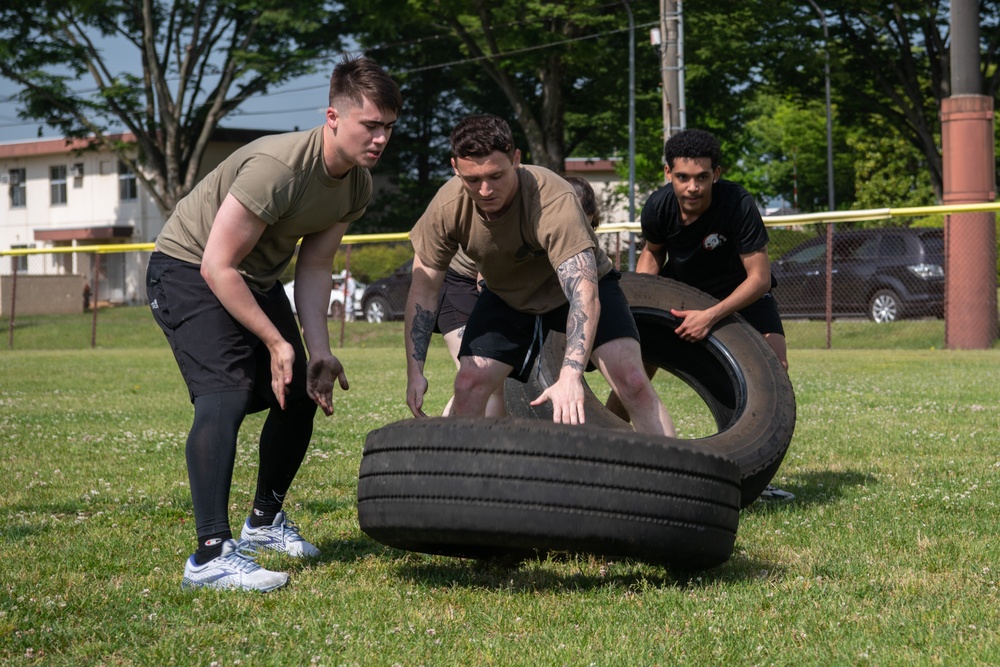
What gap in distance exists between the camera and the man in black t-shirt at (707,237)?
5.83m

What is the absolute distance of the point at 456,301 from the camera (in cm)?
685

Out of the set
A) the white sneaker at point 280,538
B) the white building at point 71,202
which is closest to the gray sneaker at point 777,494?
the white sneaker at point 280,538

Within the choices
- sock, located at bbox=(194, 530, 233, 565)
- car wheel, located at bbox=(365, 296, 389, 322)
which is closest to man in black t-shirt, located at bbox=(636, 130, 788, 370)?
sock, located at bbox=(194, 530, 233, 565)

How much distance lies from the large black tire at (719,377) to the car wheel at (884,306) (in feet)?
41.2

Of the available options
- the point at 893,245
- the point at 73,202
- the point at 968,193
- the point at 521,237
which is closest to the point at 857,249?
the point at 893,245

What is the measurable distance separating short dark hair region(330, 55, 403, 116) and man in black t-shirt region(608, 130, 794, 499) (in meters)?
1.95

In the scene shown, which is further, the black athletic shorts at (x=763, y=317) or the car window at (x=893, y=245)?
the car window at (x=893, y=245)

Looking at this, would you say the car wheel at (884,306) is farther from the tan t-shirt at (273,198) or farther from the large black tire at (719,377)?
the tan t-shirt at (273,198)

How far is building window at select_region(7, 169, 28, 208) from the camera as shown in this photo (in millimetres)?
53844

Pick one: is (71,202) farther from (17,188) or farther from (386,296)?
(386,296)

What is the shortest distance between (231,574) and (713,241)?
322 centimetres

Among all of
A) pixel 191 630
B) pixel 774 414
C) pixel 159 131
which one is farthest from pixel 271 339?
pixel 159 131

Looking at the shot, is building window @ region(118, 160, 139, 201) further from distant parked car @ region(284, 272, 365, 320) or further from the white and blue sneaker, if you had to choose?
the white and blue sneaker

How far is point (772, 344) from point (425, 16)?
23466mm
